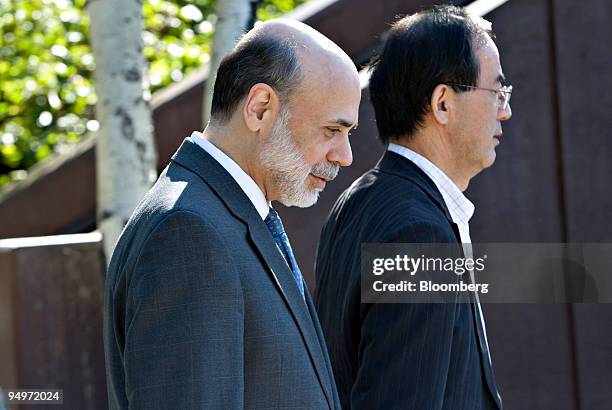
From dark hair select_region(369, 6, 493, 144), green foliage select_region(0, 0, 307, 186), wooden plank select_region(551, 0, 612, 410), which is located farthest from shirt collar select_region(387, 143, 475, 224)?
green foliage select_region(0, 0, 307, 186)

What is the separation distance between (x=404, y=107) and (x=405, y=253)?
51cm

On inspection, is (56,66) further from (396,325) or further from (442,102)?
(396,325)

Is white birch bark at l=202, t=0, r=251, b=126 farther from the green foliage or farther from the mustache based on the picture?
the green foliage

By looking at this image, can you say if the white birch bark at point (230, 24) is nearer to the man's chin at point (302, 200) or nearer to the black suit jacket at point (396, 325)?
the black suit jacket at point (396, 325)

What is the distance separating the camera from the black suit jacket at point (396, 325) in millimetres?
2293

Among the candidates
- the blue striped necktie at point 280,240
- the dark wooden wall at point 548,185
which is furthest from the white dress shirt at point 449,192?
the dark wooden wall at point 548,185

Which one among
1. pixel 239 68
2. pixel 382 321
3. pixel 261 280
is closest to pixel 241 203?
pixel 261 280

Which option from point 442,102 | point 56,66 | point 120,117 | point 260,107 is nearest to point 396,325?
point 260,107

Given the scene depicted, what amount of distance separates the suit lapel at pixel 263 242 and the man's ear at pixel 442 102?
856mm

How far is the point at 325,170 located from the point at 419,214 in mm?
319

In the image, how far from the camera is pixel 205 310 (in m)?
1.79

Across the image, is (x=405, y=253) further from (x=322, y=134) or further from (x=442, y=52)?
(x=442, y=52)

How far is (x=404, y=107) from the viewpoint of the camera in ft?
9.00

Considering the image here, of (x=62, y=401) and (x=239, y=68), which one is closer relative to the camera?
(x=239, y=68)
